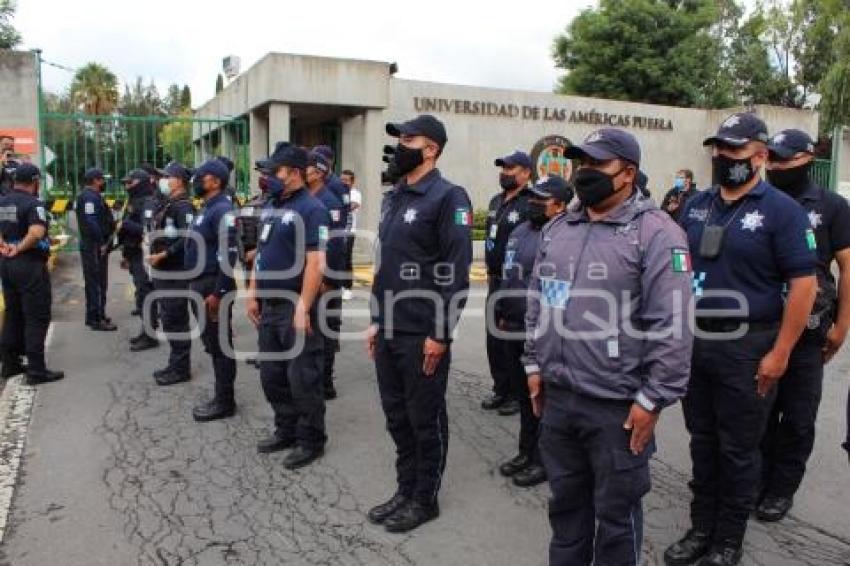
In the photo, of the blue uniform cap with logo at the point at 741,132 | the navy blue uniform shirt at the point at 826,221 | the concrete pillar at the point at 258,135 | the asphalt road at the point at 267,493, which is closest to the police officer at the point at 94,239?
the asphalt road at the point at 267,493

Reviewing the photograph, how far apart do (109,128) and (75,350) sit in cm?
1004

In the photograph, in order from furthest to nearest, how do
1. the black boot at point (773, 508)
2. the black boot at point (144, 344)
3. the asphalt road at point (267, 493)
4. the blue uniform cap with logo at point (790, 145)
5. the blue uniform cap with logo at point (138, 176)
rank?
the blue uniform cap with logo at point (138, 176)
the black boot at point (144, 344)
the black boot at point (773, 508)
the blue uniform cap with logo at point (790, 145)
the asphalt road at point (267, 493)

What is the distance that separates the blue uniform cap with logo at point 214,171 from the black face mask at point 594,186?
3.68m

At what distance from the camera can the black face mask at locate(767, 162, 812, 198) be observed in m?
3.73

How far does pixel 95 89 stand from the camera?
50.0 meters

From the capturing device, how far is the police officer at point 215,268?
5.35 m

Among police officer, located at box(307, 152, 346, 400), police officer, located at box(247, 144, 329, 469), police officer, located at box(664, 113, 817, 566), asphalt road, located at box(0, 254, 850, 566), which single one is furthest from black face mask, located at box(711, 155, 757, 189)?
police officer, located at box(307, 152, 346, 400)

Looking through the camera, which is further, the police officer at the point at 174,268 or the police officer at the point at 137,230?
the police officer at the point at 137,230

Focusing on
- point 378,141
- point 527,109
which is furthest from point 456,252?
point 527,109

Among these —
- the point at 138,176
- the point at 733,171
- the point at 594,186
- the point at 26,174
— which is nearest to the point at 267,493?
the point at 594,186

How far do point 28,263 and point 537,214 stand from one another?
14.7 feet

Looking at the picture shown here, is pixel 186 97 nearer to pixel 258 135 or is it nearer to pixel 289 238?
pixel 258 135

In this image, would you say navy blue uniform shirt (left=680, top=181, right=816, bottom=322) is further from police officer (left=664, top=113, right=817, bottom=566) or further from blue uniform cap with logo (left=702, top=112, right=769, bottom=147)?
blue uniform cap with logo (left=702, top=112, right=769, bottom=147)

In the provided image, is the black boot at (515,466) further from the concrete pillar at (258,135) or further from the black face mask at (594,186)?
the concrete pillar at (258,135)
